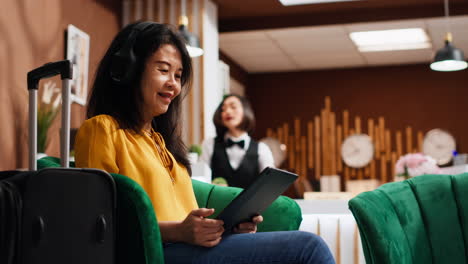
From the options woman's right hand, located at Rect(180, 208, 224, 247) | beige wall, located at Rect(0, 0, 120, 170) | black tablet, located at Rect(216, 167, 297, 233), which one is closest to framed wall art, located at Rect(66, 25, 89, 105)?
beige wall, located at Rect(0, 0, 120, 170)

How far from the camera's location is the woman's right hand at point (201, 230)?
58.2 inches

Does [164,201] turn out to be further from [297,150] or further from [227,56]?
[297,150]

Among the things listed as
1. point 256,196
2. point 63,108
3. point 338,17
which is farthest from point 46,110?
point 338,17

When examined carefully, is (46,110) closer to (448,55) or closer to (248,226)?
(248,226)

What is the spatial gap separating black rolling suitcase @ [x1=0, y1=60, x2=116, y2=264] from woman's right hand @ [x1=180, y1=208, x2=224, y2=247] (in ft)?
0.64

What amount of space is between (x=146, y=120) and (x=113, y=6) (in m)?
4.58

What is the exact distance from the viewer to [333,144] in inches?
372

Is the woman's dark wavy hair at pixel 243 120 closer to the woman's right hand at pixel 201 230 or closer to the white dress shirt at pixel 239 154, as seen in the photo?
the white dress shirt at pixel 239 154

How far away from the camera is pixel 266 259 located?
1431mm

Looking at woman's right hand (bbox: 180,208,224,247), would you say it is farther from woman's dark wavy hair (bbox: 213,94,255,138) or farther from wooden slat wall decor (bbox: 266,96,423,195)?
wooden slat wall decor (bbox: 266,96,423,195)

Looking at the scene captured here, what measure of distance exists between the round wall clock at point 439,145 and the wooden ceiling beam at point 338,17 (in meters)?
2.82

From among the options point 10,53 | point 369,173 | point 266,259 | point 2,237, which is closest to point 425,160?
point 10,53

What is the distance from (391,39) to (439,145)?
2015 mm

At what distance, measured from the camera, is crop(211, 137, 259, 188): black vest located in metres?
4.40
